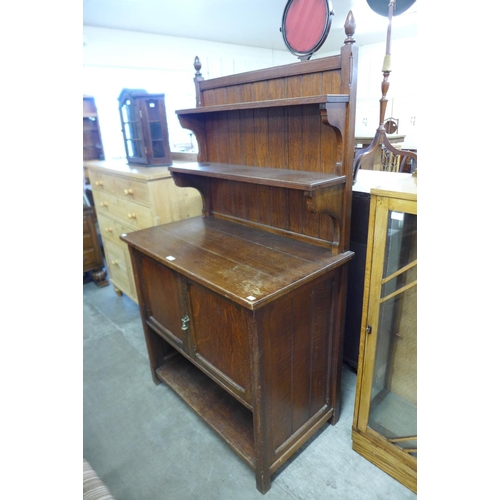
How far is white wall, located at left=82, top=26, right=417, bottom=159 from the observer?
384 cm

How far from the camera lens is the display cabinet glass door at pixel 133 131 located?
2211mm

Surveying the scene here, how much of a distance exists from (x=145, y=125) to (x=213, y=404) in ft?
5.56

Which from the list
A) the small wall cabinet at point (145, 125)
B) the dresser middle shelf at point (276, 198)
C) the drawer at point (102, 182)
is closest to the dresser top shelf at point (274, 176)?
the dresser middle shelf at point (276, 198)

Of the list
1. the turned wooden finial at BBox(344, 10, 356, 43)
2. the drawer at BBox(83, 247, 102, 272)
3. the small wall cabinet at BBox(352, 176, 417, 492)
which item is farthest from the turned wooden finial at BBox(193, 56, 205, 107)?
the drawer at BBox(83, 247, 102, 272)

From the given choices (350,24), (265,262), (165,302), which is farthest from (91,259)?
(350,24)

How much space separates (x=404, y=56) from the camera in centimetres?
559

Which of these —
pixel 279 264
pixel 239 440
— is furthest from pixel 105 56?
pixel 239 440

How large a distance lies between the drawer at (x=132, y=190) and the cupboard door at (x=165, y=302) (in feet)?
1.67

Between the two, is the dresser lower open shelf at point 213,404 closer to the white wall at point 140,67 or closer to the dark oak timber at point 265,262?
the dark oak timber at point 265,262
